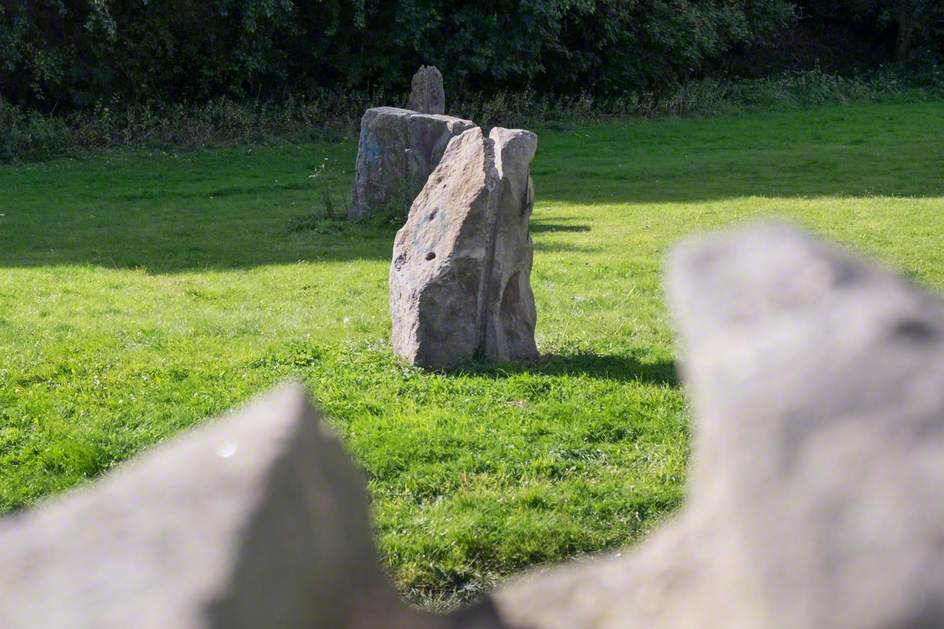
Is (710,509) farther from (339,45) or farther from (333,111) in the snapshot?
(339,45)

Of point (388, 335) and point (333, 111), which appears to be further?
point (333, 111)

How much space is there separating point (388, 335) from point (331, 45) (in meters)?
→ 20.5

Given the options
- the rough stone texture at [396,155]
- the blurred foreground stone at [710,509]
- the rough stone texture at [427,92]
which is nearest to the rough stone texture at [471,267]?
the rough stone texture at [396,155]

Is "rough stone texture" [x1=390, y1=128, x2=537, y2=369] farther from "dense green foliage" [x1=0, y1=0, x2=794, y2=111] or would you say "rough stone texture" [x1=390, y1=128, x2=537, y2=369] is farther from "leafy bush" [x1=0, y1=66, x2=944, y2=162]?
"dense green foliage" [x1=0, y1=0, x2=794, y2=111]

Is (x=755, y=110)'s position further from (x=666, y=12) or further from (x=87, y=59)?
(x=87, y=59)

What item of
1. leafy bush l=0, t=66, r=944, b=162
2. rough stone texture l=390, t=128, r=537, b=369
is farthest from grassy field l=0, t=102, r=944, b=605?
leafy bush l=0, t=66, r=944, b=162

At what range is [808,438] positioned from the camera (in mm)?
861

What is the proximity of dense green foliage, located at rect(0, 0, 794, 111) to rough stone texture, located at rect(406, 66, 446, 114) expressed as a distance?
8.35 m

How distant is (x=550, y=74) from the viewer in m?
30.3

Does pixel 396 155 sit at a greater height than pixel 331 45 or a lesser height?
lesser

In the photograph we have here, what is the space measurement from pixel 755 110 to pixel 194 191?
16836 mm

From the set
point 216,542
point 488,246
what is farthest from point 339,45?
point 216,542

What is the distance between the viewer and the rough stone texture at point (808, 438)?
806 mm

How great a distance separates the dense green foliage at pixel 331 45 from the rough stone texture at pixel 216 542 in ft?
80.5
